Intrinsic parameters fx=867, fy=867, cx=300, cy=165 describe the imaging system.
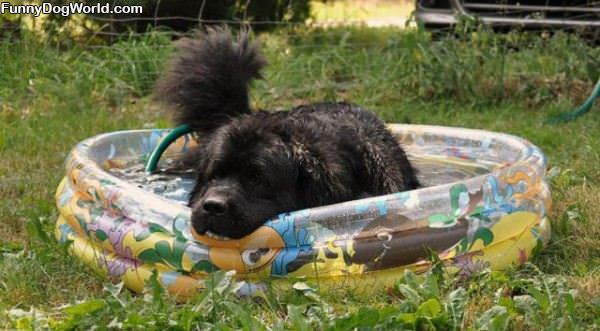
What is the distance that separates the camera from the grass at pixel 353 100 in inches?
119

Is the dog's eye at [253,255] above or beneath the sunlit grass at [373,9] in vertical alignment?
beneath

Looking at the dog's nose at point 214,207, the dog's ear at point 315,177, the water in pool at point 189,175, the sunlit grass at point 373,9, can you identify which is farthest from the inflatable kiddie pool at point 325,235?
the sunlit grass at point 373,9

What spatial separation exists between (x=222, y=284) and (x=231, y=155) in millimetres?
822

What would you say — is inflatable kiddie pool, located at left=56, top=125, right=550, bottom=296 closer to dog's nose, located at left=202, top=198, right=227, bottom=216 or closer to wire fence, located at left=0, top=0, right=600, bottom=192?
dog's nose, located at left=202, top=198, right=227, bottom=216

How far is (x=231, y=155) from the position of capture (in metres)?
3.86

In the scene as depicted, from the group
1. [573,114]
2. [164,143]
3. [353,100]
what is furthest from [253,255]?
[353,100]

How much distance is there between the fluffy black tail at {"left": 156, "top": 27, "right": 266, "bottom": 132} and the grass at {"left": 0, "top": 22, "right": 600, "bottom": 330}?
941 millimetres

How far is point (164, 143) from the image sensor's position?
16.8ft

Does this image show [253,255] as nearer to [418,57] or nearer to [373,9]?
[418,57]

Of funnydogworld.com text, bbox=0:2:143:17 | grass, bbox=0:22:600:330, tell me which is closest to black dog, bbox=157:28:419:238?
grass, bbox=0:22:600:330

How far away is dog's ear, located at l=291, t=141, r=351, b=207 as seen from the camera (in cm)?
402

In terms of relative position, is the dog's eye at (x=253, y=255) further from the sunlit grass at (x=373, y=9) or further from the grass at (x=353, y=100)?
the sunlit grass at (x=373, y=9)

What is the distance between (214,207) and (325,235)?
1.50 ft

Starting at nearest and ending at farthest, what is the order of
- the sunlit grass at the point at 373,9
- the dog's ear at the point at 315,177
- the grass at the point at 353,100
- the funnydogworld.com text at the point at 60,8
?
the grass at the point at 353,100
the dog's ear at the point at 315,177
the funnydogworld.com text at the point at 60,8
the sunlit grass at the point at 373,9
